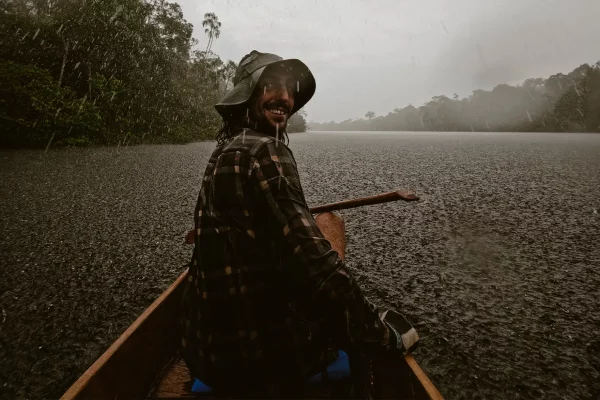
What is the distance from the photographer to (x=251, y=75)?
1.22 m

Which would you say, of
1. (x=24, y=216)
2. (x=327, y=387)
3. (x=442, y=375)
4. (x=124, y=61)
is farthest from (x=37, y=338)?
(x=124, y=61)

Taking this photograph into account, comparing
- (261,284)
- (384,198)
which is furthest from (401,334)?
(384,198)

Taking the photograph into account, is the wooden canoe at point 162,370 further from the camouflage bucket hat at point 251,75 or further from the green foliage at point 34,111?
the green foliage at point 34,111

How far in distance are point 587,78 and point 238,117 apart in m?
71.3

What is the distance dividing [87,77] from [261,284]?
19761mm

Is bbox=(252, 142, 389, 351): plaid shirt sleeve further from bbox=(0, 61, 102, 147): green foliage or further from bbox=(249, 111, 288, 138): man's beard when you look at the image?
bbox=(0, 61, 102, 147): green foliage

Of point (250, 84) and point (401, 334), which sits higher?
point (250, 84)

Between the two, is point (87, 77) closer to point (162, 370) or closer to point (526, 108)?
point (162, 370)

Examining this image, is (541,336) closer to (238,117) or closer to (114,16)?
(238,117)

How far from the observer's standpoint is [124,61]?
17812mm

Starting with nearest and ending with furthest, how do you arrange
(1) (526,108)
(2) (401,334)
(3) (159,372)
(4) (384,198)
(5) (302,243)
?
1. (5) (302,243)
2. (2) (401,334)
3. (3) (159,372)
4. (4) (384,198)
5. (1) (526,108)

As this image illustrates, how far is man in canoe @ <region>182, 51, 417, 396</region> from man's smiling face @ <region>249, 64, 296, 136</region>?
42 mm

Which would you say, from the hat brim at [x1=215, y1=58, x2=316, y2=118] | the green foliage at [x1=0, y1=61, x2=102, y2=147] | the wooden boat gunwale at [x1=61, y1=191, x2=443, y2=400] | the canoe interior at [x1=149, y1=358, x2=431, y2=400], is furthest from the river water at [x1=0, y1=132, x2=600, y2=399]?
the green foliage at [x1=0, y1=61, x2=102, y2=147]

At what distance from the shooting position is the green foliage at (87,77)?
1265 centimetres
